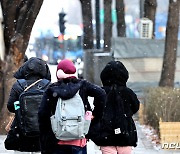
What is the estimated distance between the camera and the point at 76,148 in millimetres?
5664

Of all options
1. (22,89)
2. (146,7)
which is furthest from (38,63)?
(146,7)

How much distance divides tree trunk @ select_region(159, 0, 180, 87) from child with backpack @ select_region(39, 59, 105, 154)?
10.7 meters

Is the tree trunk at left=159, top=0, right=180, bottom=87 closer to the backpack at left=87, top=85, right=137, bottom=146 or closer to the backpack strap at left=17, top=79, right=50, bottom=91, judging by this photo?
the backpack at left=87, top=85, right=137, bottom=146

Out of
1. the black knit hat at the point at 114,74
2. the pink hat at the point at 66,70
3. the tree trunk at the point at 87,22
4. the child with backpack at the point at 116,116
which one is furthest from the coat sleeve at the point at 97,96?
the tree trunk at the point at 87,22

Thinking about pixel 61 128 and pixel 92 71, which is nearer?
pixel 61 128

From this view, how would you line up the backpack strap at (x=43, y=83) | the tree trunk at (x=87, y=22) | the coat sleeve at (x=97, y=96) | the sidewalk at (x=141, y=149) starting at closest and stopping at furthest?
1. the coat sleeve at (x=97, y=96)
2. the backpack strap at (x=43, y=83)
3. the sidewalk at (x=141, y=149)
4. the tree trunk at (x=87, y=22)

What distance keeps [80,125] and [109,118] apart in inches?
41.6

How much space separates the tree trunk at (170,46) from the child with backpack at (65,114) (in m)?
10.7

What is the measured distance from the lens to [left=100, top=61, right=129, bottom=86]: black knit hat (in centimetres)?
666

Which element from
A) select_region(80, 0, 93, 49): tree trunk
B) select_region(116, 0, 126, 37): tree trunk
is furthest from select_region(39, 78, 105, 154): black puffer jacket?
select_region(80, 0, 93, 49): tree trunk

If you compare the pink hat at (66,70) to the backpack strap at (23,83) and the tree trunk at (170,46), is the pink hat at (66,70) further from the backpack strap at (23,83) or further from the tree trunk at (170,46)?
the tree trunk at (170,46)

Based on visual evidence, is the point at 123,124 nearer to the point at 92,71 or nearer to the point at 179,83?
the point at 179,83

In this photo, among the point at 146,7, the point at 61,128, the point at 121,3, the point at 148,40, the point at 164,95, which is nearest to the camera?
the point at 61,128

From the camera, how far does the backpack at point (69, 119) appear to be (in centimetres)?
553
